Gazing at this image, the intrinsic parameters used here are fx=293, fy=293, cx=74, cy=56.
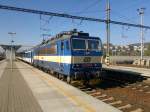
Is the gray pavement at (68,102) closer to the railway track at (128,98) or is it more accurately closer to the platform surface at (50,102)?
the platform surface at (50,102)

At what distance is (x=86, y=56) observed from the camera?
17.5 m

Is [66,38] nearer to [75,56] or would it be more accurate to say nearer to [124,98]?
[75,56]

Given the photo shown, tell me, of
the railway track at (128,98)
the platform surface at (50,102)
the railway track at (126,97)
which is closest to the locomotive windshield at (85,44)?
the railway track at (126,97)

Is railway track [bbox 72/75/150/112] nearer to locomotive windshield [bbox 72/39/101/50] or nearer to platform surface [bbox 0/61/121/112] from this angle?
platform surface [bbox 0/61/121/112]

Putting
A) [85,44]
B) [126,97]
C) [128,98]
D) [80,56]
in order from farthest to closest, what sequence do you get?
[85,44] < [80,56] < [126,97] < [128,98]

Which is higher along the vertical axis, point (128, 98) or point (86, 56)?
point (86, 56)

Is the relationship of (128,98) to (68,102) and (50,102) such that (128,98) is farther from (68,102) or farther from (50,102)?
(50,102)

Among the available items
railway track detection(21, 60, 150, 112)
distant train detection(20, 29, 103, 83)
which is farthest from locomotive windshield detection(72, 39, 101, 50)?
railway track detection(21, 60, 150, 112)

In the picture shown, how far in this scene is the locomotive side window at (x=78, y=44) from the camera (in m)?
17.2

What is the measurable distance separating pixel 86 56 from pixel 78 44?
2.85 ft

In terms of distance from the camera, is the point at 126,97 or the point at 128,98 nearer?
the point at 128,98

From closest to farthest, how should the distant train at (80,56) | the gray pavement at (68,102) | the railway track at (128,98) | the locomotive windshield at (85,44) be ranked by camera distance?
the gray pavement at (68,102) < the railway track at (128,98) < the distant train at (80,56) < the locomotive windshield at (85,44)

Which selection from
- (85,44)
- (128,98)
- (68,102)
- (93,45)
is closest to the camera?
(68,102)

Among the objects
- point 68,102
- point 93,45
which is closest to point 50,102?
point 68,102
